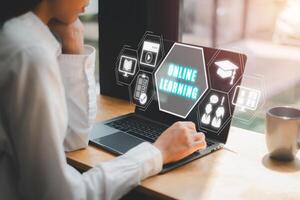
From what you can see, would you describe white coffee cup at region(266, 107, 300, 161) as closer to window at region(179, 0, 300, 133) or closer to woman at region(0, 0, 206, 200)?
window at region(179, 0, 300, 133)

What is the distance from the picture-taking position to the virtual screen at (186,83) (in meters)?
1.39

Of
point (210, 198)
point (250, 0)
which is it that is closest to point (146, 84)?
point (250, 0)

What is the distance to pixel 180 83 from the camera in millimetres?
1514

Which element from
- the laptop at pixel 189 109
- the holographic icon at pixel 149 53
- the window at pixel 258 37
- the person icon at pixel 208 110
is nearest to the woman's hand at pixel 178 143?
the laptop at pixel 189 109

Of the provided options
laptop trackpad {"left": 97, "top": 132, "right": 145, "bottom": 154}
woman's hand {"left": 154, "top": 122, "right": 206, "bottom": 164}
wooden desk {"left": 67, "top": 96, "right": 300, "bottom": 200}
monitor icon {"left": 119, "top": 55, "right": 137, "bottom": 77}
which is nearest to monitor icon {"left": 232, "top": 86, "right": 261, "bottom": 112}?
wooden desk {"left": 67, "top": 96, "right": 300, "bottom": 200}

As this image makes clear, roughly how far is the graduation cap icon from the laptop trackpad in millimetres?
311

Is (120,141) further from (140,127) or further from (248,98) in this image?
(248,98)

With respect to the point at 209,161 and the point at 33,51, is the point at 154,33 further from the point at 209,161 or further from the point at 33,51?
the point at 33,51

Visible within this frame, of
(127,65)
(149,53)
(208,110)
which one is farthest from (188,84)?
(127,65)

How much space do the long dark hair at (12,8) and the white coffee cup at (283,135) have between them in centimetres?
68

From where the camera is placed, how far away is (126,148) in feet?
4.42

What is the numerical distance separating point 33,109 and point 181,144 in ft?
1.49

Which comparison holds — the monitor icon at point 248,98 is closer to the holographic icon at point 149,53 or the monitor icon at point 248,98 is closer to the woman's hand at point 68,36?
the holographic icon at point 149,53

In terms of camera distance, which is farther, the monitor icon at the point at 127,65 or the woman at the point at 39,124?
the monitor icon at the point at 127,65
